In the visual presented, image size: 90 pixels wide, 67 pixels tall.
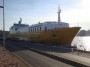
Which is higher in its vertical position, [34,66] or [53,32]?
[53,32]

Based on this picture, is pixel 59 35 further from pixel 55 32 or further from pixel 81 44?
pixel 81 44

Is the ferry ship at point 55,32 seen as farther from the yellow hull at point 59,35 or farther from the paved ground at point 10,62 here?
the paved ground at point 10,62

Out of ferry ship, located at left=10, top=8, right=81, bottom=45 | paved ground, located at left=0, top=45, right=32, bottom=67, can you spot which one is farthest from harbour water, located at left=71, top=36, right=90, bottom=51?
paved ground, located at left=0, top=45, right=32, bottom=67

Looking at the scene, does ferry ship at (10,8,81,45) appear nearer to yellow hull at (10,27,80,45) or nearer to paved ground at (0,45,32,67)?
yellow hull at (10,27,80,45)

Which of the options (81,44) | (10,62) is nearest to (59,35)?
(10,62)

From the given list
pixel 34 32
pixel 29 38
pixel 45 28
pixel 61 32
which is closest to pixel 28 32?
pixel 29 38

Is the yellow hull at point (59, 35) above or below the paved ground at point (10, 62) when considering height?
above

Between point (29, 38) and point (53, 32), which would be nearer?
point (53, 32)

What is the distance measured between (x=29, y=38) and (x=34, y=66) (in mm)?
36030

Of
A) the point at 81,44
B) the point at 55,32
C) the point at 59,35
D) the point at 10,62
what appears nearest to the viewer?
the point at 10,62

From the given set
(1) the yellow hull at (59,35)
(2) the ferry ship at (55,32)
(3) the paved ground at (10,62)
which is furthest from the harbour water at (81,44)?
(3) the paved ground at (10,62)

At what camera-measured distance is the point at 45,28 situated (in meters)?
40.6

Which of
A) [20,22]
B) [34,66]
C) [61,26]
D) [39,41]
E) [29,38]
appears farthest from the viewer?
[20,22]

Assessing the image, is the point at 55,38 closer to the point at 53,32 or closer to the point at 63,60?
the point at 53,32
